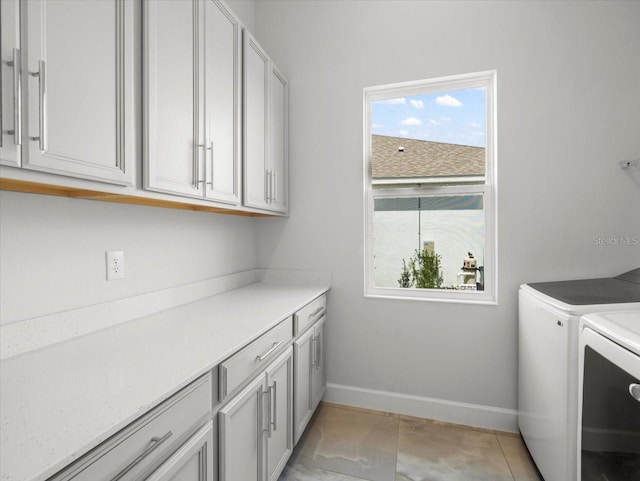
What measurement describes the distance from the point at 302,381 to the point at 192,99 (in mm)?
1521

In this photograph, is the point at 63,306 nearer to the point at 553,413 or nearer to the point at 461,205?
the point at 553,413

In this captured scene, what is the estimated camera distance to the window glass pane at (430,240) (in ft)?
7.25

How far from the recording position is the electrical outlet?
1327 millimetres

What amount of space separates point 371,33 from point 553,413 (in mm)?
Answer: 2450

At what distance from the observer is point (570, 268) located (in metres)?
Answer: 1.94

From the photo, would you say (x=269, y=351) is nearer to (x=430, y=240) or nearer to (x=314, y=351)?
(x=314, y=351)

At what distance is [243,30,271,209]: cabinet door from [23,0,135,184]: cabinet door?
2.50 ft

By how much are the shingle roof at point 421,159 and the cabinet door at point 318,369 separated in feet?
3.79

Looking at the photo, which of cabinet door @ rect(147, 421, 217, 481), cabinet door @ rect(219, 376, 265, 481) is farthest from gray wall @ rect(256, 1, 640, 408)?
cabinet door @ rect(147, 421, 217, 481)

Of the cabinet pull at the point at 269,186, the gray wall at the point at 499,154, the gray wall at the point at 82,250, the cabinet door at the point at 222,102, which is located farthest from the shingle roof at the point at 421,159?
the gray wall at the point at 82,250

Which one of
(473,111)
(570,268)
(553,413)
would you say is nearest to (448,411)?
(553,413)

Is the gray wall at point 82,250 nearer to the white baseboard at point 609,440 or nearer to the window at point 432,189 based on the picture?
the window at point 432,189

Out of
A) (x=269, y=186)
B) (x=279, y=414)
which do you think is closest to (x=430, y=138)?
(x=269, y=186)

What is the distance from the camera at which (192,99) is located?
1367mm
